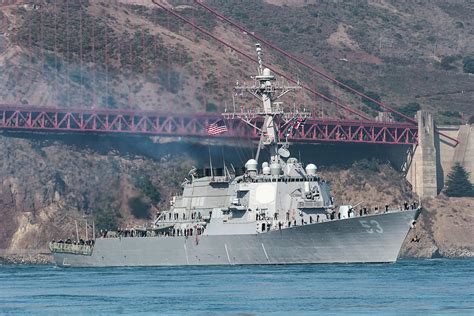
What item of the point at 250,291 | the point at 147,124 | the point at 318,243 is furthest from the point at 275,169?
the point at 147,124

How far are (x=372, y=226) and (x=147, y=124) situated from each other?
160 feet

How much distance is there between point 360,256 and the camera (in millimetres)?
87500

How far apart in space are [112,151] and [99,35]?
118 feet

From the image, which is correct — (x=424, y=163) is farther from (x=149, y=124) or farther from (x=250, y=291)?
(x=250, y=291)

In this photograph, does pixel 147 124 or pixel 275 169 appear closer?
pixel 275 169

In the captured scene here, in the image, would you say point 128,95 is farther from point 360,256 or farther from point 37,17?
point 360,256

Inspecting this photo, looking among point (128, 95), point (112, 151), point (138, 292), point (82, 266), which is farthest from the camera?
point (128, 95)

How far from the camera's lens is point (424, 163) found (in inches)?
5600

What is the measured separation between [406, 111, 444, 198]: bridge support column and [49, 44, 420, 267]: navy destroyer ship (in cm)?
4716

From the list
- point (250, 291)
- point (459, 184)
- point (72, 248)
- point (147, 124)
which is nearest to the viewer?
point (250, 291)

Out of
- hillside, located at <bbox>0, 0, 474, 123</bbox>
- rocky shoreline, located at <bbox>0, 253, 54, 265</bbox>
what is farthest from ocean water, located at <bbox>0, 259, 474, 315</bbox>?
hillside, located at <bbox>0, 0, 474, 123</bbox>

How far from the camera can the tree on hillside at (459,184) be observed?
142050 millimetres

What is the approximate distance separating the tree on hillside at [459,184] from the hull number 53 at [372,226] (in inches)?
2224

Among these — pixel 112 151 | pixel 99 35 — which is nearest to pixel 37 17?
pixel 99 35
